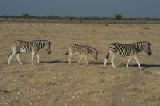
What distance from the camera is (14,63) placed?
50.5 ft

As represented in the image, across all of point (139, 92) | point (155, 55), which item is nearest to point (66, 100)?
point (139, 92)

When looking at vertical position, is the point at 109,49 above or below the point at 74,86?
above

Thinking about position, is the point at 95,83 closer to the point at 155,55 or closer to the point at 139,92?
the point at 139,92

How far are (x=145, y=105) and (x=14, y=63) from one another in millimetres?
9713

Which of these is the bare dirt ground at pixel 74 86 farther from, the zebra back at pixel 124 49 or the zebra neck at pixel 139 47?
the zebra neck at pixel 139 47

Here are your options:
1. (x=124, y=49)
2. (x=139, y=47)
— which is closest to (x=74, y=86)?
(x=124, y=49)

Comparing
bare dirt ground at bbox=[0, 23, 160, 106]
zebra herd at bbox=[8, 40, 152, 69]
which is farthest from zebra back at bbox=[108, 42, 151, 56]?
bare dirt ground at bbox=[0, 23, 160, 106]

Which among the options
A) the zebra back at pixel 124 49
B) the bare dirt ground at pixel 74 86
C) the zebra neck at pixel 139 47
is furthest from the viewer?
the zebra neck at pixel 139 47

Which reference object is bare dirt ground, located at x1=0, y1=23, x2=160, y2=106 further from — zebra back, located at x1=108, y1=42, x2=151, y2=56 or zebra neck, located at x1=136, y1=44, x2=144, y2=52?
zebra neck, located at x1=136, y1=44, x2=144, y2=52

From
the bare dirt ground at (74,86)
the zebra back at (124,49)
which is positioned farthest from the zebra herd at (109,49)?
the bare dirt ground at (74,86)

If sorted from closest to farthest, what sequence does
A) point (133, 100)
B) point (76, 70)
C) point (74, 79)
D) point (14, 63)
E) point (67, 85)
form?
point (133, 100) → point (67, 85) → point (74, 79) → point (76, 70) → point (14, 63)

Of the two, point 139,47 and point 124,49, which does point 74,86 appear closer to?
point 124,49

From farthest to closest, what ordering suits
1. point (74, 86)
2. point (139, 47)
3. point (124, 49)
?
1. point (139, 47)
2. point (124, 49)
3. point (74, 86)

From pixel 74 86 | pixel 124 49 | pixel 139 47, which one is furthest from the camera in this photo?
pixel 139 47
